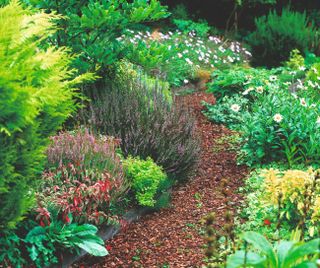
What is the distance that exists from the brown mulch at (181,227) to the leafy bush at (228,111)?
1.11 meters

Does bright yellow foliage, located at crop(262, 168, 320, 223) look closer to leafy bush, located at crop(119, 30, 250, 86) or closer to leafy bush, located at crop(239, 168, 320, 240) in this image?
leafy bush, located at crop(239, 168, 320, 240)

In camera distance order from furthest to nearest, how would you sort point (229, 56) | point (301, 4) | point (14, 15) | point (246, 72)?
point (301, 4) < point (229, 56) < point (246, 72) < point (14, 15)

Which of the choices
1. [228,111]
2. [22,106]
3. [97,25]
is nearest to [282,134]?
[228,111]

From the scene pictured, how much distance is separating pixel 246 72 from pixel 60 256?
5.24 meters

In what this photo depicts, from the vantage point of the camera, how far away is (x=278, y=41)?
12.6 metres

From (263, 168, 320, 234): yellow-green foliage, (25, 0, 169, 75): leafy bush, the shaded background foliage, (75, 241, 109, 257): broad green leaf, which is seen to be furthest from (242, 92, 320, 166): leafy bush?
the shaded background foliage

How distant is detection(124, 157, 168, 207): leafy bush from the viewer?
494 centimetres

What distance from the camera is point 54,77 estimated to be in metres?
3.63

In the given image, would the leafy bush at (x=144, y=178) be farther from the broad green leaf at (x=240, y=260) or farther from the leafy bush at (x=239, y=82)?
the leafy bush at (x=239, y=82)

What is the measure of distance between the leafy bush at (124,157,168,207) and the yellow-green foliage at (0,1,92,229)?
132 cm

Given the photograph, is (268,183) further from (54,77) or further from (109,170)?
(54,77)

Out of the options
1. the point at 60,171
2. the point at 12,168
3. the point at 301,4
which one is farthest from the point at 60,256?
the point at 301,4

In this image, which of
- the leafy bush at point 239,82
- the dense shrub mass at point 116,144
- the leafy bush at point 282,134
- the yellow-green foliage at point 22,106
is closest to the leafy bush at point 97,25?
the dense shrub mass at point 116,144

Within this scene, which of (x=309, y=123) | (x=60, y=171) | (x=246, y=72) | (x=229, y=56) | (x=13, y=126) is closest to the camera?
(x=13, y=126)
